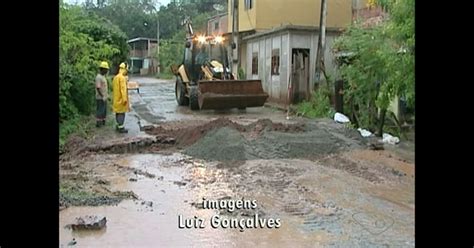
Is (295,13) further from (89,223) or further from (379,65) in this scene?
(89,223)

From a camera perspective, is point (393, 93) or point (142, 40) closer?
point (393, 93)

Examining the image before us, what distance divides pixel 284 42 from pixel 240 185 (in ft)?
35.6

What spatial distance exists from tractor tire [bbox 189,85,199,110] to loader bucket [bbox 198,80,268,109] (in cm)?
71

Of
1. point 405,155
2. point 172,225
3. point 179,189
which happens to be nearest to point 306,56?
point 405,155

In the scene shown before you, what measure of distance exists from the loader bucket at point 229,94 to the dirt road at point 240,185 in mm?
3041

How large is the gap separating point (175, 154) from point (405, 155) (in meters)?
3.42

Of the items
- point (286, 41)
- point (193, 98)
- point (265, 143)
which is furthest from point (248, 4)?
point (265, 143)

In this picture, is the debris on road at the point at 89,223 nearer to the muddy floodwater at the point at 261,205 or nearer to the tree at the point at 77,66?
the muddy floodwater at the point at 261,205

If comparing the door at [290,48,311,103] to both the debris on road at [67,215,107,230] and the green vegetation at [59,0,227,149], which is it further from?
the debris on road at [67,215,107,230]

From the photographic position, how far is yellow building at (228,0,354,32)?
20.5 meters

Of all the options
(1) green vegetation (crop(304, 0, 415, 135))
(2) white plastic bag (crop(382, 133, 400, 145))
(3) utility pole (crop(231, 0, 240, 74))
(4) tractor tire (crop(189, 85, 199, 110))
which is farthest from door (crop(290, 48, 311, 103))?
(2) white plastic bag (crop(382, 133, 400, 145))
